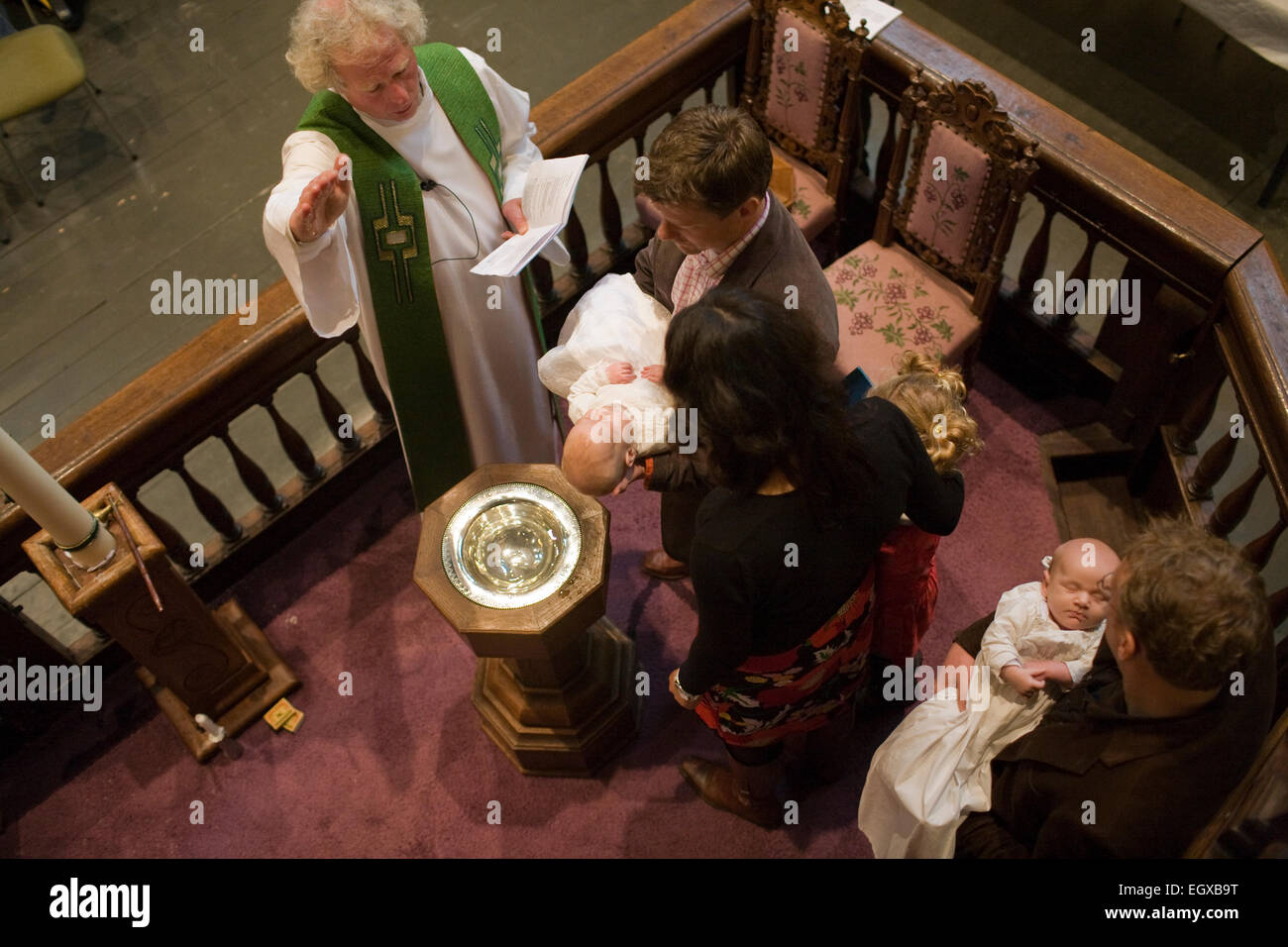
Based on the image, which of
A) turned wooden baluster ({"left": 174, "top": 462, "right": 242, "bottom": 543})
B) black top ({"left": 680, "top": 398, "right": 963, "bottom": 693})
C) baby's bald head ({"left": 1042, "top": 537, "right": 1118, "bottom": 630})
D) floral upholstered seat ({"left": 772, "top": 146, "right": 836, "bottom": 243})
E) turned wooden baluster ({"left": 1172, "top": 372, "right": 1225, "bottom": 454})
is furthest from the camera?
floral upholstered seat ({"left": 772, "top": 146, "right": 836, "bottom": 243})

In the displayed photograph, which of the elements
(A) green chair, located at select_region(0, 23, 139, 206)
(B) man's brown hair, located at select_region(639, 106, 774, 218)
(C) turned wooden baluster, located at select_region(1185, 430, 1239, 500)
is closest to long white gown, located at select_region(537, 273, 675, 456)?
(B) man's brown hair, located at select_region(639, 106, 774, 218)

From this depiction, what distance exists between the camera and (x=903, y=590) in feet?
7.89

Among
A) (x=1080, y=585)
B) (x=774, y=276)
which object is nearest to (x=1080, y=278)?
(x=1080, y=585)

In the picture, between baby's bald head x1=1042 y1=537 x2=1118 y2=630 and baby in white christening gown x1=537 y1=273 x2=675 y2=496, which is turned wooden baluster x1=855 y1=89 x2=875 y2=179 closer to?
baby in white christening gown x1=537 y1=273 x2=675 y2=496

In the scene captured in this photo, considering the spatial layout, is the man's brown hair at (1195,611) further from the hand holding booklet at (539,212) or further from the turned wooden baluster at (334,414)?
the turned wooden baluster at (334,414)

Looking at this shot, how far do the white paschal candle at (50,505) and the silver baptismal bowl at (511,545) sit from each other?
2.66 ft

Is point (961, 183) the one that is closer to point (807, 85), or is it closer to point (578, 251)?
point (807, 85)

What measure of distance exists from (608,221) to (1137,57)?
276 cm

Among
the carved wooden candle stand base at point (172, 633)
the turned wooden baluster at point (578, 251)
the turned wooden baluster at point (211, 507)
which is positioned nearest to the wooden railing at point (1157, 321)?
the turned wooden baluster at point (578, 251)

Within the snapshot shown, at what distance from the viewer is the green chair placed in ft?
14.1

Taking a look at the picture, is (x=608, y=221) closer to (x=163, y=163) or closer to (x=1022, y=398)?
(x=1022, y=398)

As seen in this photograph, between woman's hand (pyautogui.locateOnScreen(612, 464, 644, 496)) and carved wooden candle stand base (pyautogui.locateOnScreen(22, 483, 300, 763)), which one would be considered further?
carved wooden candle stand base (pyautogui.locateOnScreen(22, 483, 300, 763))

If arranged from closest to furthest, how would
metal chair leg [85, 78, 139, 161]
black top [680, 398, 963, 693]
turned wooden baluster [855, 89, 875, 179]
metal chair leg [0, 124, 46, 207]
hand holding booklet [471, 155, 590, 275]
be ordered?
black top [680, 398, 963, 693], hand holding booklet [471, 155, 590, 275], turned wooden baluster [855, 89, 875, 179], metal chair leg [0, 124, 46, 207], metal chair leg [85, 78, 139, 161]

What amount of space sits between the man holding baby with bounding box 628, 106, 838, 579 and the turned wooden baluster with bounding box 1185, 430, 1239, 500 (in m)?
1.12
